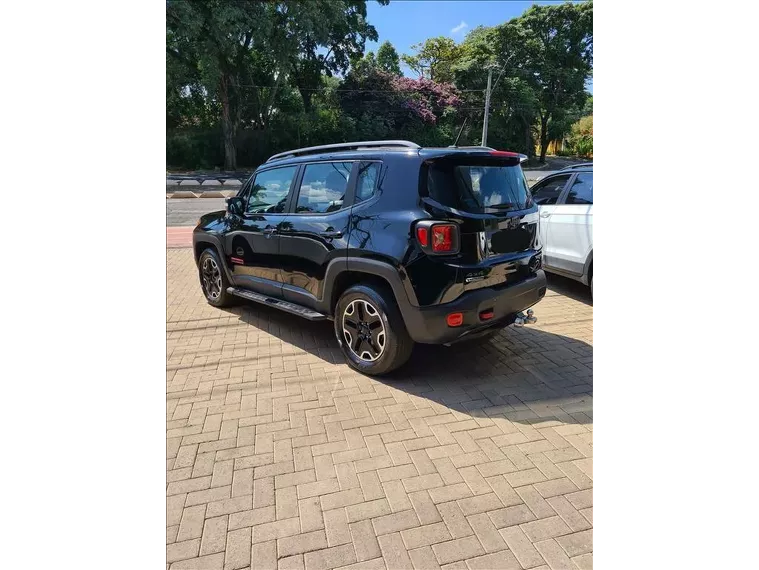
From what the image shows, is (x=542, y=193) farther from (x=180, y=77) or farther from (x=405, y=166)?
(x=180, y=77)

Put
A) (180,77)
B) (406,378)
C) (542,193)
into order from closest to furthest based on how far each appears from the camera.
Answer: (406,378) < (542,193) < (180,77)

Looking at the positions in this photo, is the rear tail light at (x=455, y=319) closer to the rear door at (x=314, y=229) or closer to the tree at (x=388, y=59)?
the rear door at (x=314, y=229)

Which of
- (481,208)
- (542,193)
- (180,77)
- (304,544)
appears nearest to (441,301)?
(481,208)

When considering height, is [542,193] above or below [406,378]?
above

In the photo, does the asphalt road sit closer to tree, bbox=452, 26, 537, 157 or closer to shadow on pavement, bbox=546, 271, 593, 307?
shadow on pavement, bbox=546, 271, 593, 307

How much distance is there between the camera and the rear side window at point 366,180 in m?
3.73

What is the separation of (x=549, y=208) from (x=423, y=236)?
3.93 m

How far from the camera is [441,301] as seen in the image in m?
3.35

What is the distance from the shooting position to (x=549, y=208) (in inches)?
258

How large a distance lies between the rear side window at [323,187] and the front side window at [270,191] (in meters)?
0.27

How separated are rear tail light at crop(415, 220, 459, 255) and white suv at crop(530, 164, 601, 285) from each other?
9.86 ft
